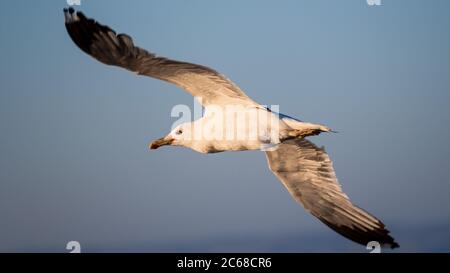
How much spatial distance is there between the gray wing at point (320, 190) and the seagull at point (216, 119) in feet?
0.04

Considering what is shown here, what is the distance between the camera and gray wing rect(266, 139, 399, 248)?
37.8ft

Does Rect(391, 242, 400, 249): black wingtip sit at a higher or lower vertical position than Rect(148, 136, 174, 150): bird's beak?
lower

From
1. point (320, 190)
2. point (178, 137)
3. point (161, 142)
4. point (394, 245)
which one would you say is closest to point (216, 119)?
point (178, 137)

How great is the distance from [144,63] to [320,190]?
3227 millimetres

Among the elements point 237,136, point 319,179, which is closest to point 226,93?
point 237,136

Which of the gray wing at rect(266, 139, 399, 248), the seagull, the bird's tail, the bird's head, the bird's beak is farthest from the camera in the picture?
the gray wing at rect(266, 139, 399, 248)

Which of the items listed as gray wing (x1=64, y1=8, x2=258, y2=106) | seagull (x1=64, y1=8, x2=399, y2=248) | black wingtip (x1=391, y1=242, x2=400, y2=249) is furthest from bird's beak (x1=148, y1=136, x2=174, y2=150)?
black wingtip (x1=391, y1=242, x2=400, y2=249)

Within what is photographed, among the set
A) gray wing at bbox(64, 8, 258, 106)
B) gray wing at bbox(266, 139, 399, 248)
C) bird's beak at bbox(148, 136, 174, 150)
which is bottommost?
gray wing at bbox(266, 139, 399, 248)

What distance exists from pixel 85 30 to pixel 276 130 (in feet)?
8.30

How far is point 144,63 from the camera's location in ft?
32.5

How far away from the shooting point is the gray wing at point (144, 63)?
9.87 metres

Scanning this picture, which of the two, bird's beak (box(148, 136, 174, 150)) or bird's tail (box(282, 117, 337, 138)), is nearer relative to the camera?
bird's tail (box(282, 117, 337, 138))

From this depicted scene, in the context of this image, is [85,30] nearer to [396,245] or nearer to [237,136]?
[237,136]

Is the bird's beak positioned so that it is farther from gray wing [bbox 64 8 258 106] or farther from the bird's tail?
the bird's tail
